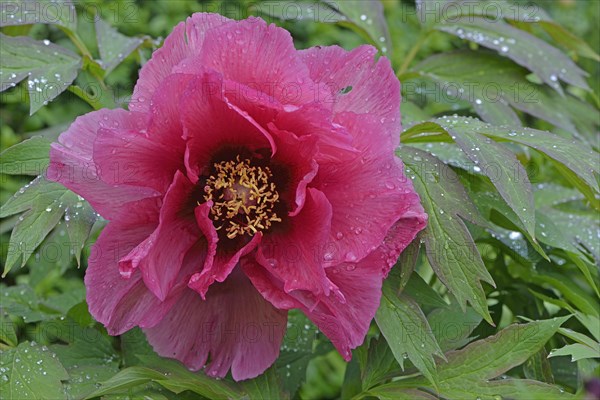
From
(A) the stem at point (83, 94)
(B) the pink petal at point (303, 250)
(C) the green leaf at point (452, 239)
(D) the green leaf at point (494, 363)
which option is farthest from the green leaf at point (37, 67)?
(D) the green leaf at point (494, 363)

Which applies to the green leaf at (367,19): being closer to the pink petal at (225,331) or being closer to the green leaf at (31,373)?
the pink petal at (225,331)

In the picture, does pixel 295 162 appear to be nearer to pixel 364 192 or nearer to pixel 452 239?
pixel 364 192

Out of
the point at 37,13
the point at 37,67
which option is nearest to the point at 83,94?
the point at 37,67

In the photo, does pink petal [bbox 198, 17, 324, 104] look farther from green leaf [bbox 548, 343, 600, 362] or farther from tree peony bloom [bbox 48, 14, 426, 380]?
green leaf [bbox 548, 343, 600, 362]

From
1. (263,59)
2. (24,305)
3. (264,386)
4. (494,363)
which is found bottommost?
(24,305)

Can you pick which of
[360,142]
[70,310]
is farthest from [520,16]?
[70,310]
